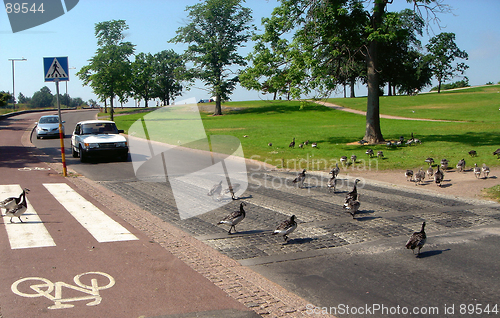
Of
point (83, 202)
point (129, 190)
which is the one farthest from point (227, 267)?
A: point (129, 190)

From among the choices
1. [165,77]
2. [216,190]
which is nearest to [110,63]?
[216,190]

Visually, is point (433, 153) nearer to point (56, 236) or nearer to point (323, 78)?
point (323, 78)

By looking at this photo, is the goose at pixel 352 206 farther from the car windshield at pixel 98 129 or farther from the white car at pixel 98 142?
the car windshield at pixel 98 129

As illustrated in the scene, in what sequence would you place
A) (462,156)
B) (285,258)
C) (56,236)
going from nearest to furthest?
(285,258), (56,236), (462,156)

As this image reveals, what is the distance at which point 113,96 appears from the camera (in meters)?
44.6

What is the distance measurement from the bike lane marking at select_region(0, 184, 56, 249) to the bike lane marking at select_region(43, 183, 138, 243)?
31.8 inches

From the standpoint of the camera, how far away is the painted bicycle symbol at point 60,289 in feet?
17.7

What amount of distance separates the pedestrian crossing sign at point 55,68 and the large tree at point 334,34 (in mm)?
13168

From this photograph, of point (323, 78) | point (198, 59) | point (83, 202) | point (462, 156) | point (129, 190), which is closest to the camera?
point (83, 202)

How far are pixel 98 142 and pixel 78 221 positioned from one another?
1029 centimetres

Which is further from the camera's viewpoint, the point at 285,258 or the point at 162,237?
the point at 162,237

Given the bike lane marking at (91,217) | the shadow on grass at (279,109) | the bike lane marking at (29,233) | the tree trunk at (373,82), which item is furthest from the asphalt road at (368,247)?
the shadow on grass at (279,109)

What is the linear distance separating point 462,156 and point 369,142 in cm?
620

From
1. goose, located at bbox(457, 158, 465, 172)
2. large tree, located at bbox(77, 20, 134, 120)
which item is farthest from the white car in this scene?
large tree, located at bbox(77, 20, 134, 120)
